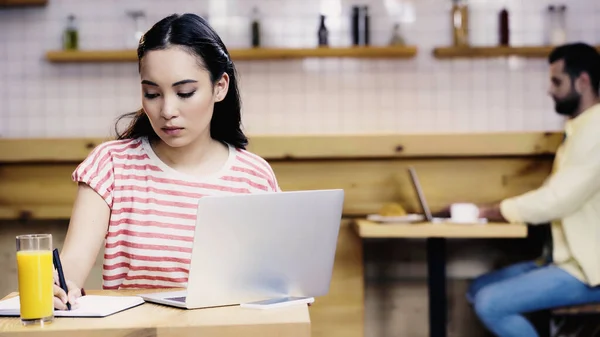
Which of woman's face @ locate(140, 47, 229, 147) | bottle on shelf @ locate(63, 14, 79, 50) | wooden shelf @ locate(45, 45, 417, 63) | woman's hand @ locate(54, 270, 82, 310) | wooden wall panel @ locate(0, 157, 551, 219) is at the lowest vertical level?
wooden wall panel @ locate(0, 157, 551, 219)

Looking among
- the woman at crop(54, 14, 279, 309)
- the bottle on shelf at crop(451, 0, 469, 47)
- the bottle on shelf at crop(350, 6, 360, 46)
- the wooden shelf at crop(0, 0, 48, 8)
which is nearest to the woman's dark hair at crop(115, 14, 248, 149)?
the woman at crop(54, 14, 279, 309)

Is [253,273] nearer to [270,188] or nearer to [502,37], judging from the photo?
[270,188]

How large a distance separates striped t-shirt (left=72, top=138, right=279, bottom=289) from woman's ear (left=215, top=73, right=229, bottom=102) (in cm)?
18

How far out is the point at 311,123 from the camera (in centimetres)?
427

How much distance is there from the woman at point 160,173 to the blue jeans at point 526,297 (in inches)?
51.3

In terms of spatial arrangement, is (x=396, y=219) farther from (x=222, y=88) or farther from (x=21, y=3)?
(x=21, y=3)

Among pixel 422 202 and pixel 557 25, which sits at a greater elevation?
pixel 557 25

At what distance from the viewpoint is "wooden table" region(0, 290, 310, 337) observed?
107cm

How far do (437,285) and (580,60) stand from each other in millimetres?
1118

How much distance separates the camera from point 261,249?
47.0 inches

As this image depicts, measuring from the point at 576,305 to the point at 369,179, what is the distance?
3.32 feet

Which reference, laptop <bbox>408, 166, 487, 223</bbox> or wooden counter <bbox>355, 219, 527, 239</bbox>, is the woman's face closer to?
wooden counter <bbox>355, 219, 527, 239</bbox>

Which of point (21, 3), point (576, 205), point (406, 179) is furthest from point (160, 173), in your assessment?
point (21, 3)

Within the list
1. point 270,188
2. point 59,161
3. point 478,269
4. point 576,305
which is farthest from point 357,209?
point 270,188
